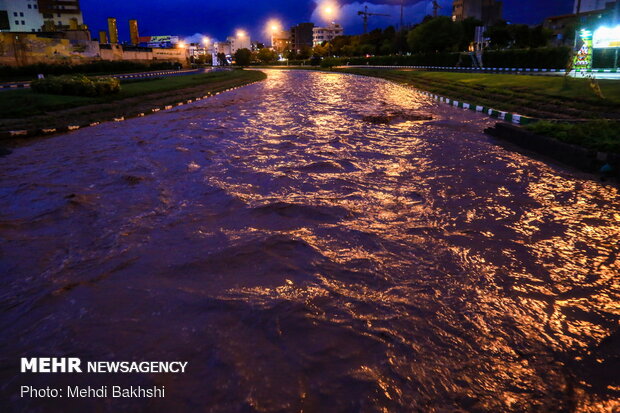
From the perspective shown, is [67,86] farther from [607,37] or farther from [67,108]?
[607,37]

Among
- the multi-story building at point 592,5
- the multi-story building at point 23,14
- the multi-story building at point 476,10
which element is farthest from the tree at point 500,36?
the multi-story building at point 23,14

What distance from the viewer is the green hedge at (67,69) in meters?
36.7

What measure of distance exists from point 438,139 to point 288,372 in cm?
996

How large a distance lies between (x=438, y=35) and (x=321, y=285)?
70370 mm

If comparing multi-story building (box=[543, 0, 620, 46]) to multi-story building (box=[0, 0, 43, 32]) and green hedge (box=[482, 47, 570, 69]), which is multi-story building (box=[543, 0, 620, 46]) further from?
multi-story building (box=[0, 0, 43, 32])

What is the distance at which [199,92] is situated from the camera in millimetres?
28016

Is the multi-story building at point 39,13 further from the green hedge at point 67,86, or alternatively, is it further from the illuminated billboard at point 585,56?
the illuminated billboard at point 585,56

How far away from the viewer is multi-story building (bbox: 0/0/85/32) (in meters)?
80.1

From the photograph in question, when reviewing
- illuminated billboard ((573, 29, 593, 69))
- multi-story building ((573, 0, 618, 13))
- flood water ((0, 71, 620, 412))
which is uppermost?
multi-story building ((573, 0, 618, 13))

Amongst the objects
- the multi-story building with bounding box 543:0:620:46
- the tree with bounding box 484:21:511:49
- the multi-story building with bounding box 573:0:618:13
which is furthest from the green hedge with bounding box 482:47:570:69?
the multi-story building with bounding box 573:0:618:13

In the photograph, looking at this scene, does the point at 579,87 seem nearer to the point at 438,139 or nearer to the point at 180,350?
the point at 438,139

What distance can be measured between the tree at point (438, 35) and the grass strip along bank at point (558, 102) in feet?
145

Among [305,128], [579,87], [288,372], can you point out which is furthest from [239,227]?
[579,87]

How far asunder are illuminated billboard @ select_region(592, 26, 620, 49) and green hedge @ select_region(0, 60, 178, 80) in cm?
4499
